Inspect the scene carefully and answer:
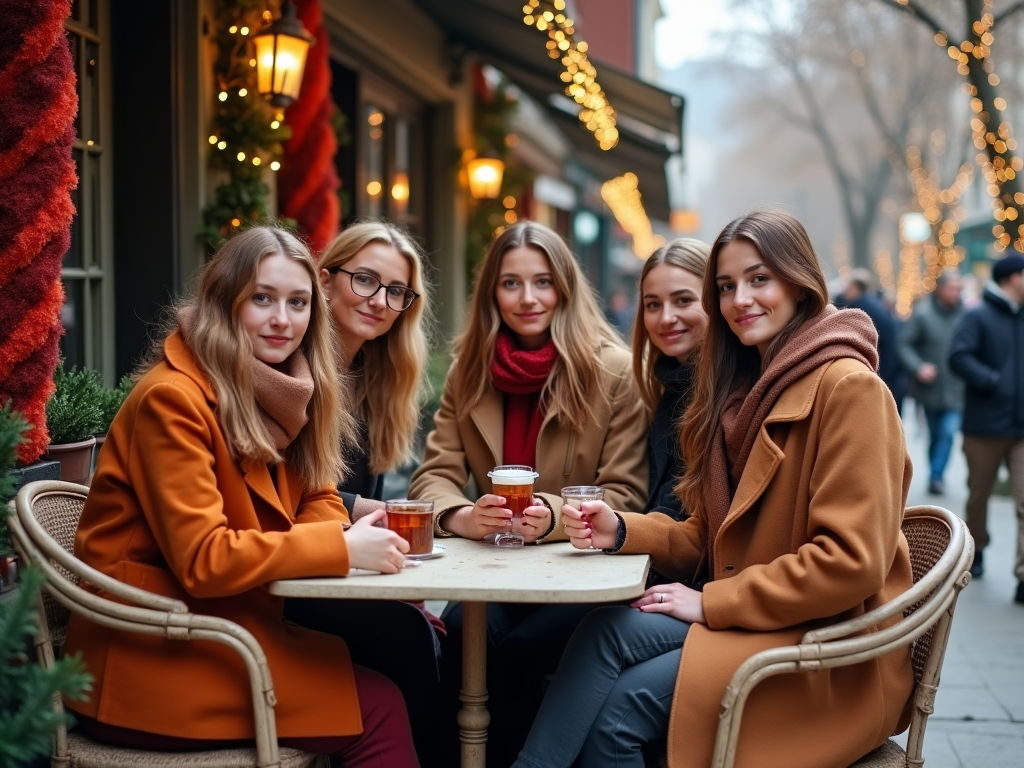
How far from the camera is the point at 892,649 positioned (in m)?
2.47

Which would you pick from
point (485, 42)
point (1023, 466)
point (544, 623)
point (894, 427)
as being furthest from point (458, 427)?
point (485, 42)

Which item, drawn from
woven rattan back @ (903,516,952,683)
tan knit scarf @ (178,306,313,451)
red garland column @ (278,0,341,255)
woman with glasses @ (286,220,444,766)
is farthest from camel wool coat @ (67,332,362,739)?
red garland column @ (278,0,341,255)

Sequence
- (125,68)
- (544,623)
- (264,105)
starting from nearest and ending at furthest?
(544,623) → (125,68) → (264,105)

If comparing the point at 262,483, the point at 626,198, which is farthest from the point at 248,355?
the point at 626,198

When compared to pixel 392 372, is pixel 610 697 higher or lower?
lower

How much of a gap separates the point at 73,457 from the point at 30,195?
0.90 m

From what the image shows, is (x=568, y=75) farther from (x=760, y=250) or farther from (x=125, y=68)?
(x=760, y=250)

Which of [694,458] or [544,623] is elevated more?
[694,458]

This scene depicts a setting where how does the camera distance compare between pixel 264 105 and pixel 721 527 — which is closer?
pixel 721 527

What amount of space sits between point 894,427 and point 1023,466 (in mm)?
4701

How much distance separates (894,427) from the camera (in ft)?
8.48

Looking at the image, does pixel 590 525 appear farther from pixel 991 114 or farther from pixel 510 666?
pixel 991 114

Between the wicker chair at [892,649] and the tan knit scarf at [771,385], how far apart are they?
0.45m

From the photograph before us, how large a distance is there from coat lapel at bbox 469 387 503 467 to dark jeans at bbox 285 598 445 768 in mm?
701
